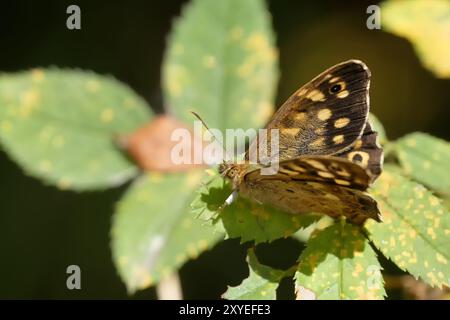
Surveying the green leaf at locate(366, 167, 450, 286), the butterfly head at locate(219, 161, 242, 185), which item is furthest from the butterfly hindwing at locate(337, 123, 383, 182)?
the butterfly head at locate(219, 161, 242, 185)

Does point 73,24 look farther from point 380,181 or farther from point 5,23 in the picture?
point 380,181

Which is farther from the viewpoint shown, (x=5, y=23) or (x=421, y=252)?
(x=5, y=23)

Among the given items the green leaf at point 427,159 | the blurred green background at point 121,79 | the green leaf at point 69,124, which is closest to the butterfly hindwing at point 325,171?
the green leaf at point 427,159

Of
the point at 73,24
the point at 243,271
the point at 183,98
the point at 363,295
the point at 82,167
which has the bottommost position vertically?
the point at 243,271

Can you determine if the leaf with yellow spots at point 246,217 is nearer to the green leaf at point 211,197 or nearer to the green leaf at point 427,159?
the green leaf at point 211,197

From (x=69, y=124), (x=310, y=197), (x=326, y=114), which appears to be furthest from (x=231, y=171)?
(x=69, y=124)

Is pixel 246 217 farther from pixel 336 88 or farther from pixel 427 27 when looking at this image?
pixel 427 27

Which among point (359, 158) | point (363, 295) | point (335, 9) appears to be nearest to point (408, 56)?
point (335, 9)
